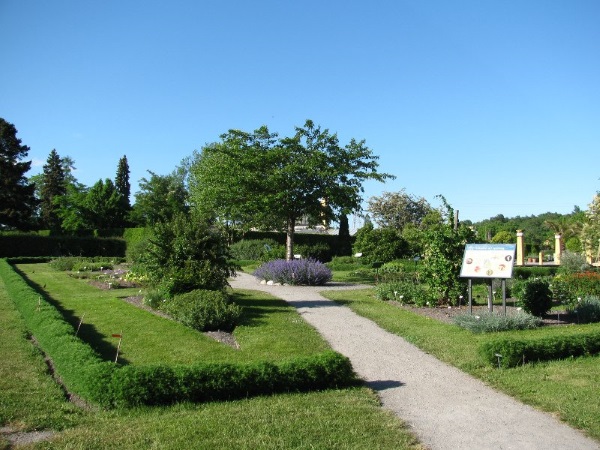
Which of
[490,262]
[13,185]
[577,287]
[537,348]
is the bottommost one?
[537,348]

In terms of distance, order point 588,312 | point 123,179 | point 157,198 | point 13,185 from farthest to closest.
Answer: point 123,179 → point 157,198 → point 13,185 → point 588,312

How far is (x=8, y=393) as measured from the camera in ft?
20.1

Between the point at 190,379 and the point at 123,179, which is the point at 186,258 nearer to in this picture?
the point at 190,379

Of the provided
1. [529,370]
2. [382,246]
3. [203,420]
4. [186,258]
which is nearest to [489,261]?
[529,370]

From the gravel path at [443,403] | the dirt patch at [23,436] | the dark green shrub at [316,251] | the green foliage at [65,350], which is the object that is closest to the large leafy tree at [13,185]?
the dark green shrub at [316,251]

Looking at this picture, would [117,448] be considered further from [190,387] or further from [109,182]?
[109,182]

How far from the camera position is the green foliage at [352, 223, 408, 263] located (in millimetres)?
28922

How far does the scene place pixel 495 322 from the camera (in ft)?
33.4

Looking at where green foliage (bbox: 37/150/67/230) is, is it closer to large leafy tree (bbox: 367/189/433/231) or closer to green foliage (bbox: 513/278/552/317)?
large leafy tree (bbox: 367/189/433/231)

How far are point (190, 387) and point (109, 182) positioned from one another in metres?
52.2

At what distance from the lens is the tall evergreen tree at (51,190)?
189ft

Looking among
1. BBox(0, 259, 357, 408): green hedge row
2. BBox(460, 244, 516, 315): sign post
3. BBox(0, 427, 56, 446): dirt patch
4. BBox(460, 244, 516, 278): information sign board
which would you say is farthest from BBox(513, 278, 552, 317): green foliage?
BBox(0, 427, 56, 446): dirt patch

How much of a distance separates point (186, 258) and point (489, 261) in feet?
22.6

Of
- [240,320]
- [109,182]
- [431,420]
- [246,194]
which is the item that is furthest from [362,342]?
[109,182]
